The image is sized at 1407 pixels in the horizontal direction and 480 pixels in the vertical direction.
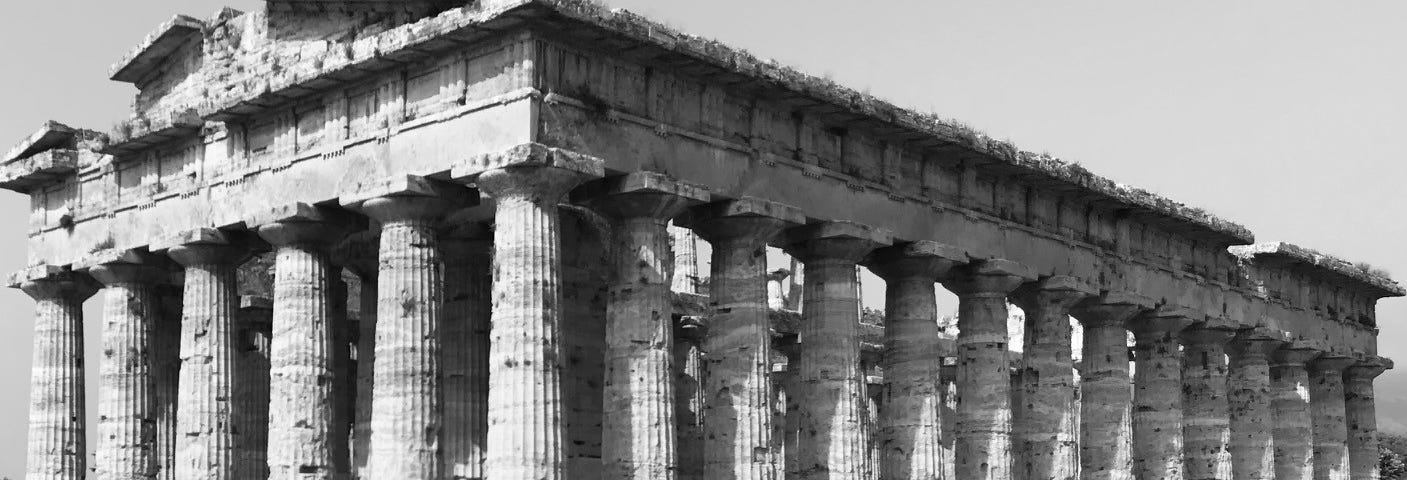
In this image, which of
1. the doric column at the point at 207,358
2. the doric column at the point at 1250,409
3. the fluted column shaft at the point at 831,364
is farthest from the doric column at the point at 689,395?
the doric column at the point at 1250,409

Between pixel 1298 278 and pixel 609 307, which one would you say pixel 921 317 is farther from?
pixel 1298 278

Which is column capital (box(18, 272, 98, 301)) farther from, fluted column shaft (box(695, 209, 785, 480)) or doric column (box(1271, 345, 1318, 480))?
doric column (box(1271, 345, 1318, 480))

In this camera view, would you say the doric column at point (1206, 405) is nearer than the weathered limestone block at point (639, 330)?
No

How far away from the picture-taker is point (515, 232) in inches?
1099

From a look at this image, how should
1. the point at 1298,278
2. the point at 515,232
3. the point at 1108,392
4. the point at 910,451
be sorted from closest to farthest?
the point at 515,232 → the point at 910,451 → the point at 1108,392 → the point at 1298,278

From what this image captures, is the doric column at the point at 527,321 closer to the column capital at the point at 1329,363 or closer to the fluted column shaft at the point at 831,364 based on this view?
the fluted column shaft at the point at 831,364

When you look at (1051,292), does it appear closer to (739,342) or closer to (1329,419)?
(739,342)

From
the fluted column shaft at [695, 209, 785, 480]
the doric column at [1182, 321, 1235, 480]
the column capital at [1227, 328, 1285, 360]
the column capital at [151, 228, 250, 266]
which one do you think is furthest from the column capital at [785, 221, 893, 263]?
the column capital at [1227, 328, 1285, 360]

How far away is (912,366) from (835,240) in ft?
11.2

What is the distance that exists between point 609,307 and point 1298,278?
84.6 feet

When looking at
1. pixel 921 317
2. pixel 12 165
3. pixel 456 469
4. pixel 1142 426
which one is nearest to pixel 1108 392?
pixel 1142 426

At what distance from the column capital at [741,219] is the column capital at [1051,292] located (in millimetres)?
8400

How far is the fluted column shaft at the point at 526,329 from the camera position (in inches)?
1073

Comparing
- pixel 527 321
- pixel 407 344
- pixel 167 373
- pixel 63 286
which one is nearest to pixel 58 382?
pixel 63 286
